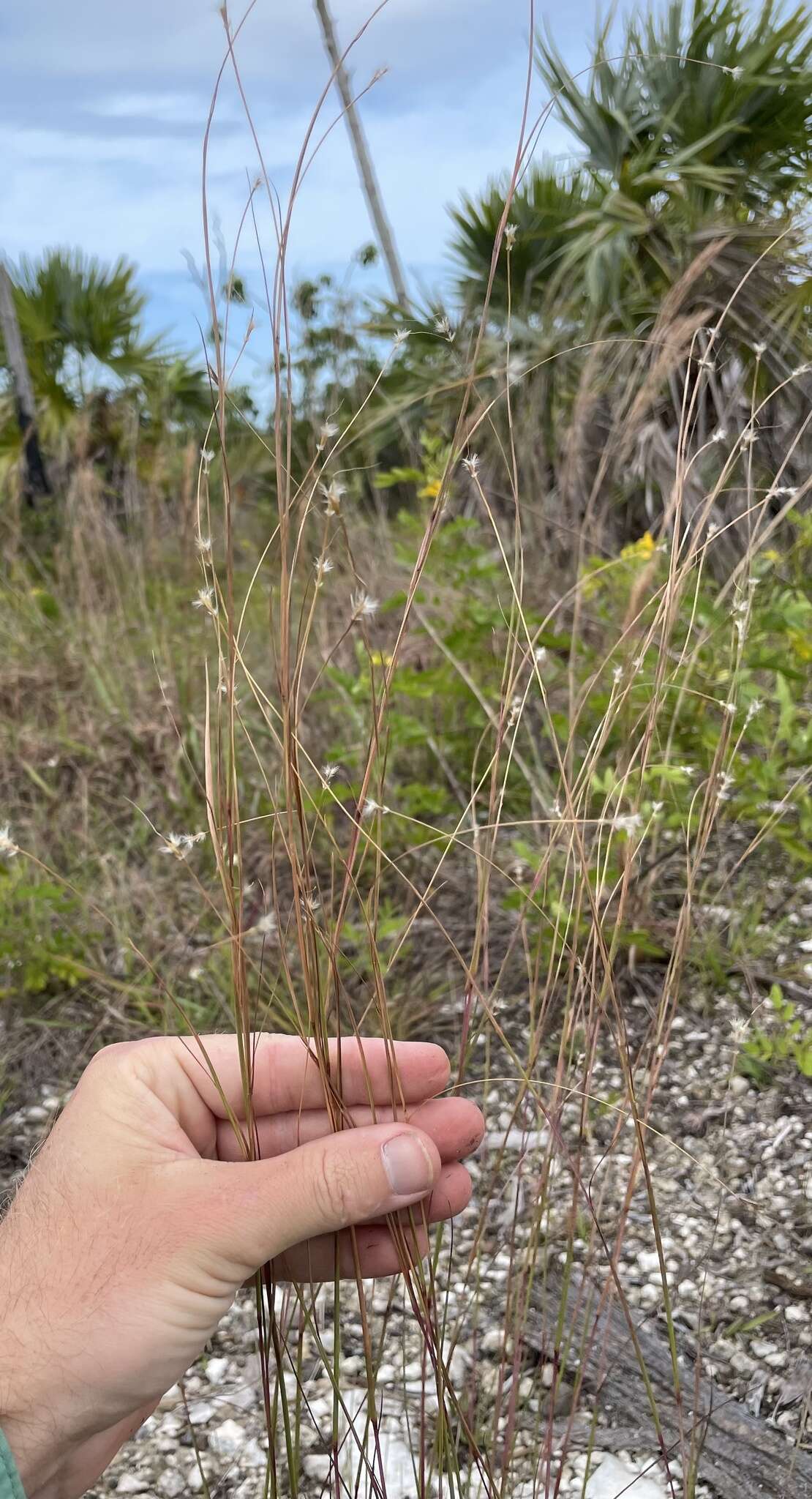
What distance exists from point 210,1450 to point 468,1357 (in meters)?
0.33

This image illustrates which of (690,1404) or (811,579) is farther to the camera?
(811,579)

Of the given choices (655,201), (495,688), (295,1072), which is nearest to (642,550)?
(495,688)

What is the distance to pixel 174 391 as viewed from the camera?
8.19 m

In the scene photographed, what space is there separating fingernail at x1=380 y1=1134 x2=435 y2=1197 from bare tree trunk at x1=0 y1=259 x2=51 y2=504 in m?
5.22

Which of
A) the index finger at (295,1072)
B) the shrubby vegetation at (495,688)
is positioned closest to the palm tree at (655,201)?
the shrubby vegetation at (495,688)

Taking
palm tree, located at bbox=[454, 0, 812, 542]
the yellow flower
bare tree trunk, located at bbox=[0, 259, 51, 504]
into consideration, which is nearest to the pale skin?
the yellow flower

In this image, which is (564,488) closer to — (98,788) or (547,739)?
(547,739)

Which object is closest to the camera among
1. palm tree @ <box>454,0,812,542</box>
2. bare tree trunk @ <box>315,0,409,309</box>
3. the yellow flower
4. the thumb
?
the thumb

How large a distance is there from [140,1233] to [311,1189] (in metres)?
0.14

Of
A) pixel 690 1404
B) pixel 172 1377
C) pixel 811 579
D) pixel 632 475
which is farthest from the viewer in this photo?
pixel 632 475

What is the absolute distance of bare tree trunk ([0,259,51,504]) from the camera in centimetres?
559

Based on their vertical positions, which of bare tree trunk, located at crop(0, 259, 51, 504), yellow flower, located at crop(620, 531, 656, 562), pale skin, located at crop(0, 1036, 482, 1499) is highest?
bare tree trunk, located at crop(0, 259, 51, 504)

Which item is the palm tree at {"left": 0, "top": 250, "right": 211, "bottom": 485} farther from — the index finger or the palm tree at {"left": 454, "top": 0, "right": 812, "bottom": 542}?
the index finger

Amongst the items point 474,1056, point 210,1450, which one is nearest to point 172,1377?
point 210,1450
